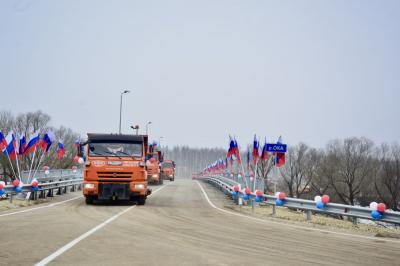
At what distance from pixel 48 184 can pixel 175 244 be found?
56.3 feet

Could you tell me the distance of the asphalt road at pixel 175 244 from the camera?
7.71 meters

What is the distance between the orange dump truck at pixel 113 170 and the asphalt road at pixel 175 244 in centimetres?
536

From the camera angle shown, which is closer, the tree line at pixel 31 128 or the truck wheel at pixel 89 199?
the truck wheel at pixel 89 199

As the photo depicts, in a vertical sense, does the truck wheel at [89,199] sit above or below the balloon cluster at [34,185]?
below

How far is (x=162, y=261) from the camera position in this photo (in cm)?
749

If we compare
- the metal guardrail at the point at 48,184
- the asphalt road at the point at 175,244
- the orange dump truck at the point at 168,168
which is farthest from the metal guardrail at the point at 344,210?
the orange dump truck at the point at 168,168

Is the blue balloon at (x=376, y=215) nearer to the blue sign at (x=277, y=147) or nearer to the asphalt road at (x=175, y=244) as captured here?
the asphalt road at (x=175, y=244)

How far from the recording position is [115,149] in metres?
20.0

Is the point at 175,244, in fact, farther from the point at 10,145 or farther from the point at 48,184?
the point at 10,145

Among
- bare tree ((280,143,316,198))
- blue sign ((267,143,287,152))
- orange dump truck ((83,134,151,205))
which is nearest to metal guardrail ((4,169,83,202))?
orange dump truck ((83,134,151,205))

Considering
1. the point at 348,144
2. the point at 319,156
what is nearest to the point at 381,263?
the point at 348,144

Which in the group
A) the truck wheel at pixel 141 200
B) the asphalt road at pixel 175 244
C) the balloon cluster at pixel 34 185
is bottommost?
the asphalt road at pixel 175 244

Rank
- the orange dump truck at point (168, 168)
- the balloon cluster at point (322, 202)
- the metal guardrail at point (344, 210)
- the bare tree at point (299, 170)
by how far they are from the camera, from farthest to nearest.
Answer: the bare tree at point (299, 170) → the orange dump truck at point (168, 168) → the balloon cluster at point (322, 202) → the metal guardrail at point (344, 210)

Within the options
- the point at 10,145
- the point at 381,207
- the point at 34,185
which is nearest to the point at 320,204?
the point at 381,207
